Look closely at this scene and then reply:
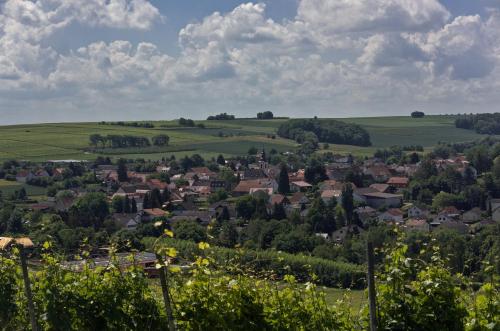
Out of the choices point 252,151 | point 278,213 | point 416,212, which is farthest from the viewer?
point 252,151

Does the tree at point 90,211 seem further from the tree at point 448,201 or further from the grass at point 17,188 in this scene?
the tree at point 448,201

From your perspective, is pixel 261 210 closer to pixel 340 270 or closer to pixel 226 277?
pixel 340 270

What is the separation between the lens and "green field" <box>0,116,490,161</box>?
123m

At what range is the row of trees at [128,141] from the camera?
132 meters

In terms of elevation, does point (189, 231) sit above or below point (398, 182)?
above

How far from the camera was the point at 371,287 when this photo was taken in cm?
731

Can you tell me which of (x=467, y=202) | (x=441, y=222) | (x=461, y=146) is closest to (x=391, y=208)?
(x=467, y=202)

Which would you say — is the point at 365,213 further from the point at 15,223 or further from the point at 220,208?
the point at 15,223

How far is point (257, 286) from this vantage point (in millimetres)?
8633

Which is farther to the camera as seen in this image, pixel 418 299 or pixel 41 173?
pixel 41 173

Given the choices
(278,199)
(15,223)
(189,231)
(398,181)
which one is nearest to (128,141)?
(398,181)

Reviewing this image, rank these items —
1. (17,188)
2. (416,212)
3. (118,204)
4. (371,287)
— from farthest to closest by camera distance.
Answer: (17,188) → (118,204) → (416,212) → (371,287)

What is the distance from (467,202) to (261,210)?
23831 millimetres

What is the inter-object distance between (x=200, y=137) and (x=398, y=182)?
5273 cm
